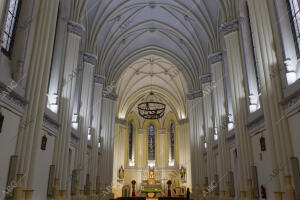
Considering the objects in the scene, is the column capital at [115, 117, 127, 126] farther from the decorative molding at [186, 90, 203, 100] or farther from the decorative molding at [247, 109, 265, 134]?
the decorative molding at [247, 109, 265, 134]

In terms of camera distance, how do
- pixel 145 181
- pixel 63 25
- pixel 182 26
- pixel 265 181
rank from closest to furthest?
1. pixel 265 181
2. pixel 63 25
3. pixel 182 26
4. pixel 145 181

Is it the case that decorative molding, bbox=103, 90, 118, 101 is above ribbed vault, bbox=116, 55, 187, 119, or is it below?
below

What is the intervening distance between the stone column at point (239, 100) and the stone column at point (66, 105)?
801 centimetres

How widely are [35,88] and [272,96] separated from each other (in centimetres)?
833

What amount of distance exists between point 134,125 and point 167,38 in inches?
690

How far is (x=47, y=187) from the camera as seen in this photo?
12.3 meters

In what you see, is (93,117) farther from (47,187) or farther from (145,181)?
(145,181)

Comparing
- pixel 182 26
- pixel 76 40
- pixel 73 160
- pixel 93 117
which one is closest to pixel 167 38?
pixel 182 26

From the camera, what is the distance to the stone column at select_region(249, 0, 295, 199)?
9.14m

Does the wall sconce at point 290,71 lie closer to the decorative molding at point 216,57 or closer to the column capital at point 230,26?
the column capital at point 230,26

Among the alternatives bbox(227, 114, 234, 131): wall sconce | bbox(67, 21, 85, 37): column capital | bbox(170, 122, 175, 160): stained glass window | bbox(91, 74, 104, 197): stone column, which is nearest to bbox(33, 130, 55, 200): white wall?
bbox(67, 21, 85, 37): column capital

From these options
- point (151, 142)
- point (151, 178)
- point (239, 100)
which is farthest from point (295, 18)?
point (151, 142)

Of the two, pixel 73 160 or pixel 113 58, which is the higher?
pixel 113 58

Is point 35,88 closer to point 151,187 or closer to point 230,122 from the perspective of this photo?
point 230,122
